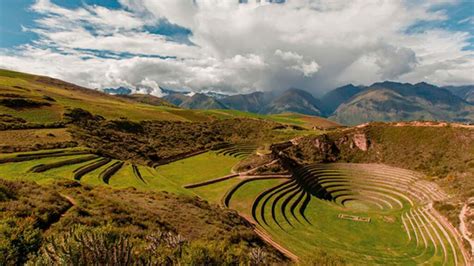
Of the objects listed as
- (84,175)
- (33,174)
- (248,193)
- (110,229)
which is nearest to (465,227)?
(248,193)

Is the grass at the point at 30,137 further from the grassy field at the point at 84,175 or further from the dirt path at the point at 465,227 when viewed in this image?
the dirt path at the point at 465,227

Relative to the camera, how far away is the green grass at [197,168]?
145 ft

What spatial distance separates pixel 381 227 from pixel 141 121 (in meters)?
70.4

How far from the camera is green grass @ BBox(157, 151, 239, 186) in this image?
145ft

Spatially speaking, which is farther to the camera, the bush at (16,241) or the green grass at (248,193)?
the green grass at (248,193)

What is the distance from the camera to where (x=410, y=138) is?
214 feet

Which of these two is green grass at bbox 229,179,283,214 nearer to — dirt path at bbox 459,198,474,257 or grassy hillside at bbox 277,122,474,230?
grassy hillside at bbox 277,122,474,230

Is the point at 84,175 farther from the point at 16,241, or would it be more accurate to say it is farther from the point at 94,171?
the point at 16,241

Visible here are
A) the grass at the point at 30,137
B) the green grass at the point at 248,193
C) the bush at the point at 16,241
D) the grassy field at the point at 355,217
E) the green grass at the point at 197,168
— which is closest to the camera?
the bush at the point at 16,241

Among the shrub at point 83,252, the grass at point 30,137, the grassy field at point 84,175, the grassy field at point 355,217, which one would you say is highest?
the shrub at point 83,252

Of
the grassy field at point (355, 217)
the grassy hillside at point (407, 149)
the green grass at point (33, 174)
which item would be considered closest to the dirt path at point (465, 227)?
the grassy field at point (355, 217)

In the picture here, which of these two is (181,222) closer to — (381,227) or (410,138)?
(381,227)

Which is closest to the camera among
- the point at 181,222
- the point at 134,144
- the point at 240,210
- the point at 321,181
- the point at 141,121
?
the point at 181,222

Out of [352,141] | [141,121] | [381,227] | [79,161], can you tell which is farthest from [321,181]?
[141,121]
